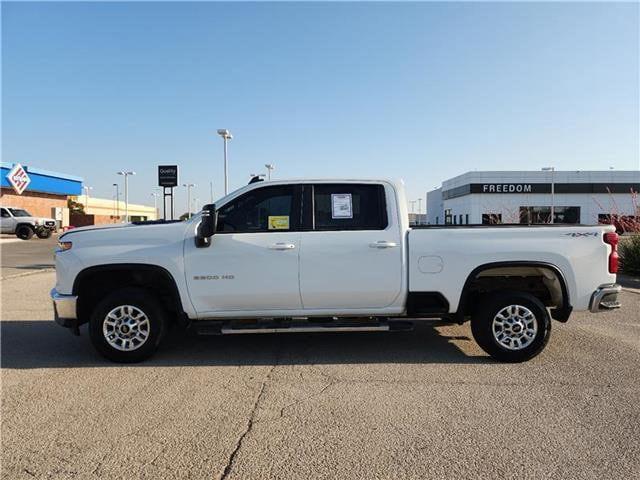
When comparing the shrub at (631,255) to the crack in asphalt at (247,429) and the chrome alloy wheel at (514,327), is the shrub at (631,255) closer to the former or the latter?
the chrome alloy wheel at (514,327)

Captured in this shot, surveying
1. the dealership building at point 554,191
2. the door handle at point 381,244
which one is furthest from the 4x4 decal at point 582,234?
the dealership building at point 554,191

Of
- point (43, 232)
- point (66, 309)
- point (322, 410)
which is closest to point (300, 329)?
point (322, 410)

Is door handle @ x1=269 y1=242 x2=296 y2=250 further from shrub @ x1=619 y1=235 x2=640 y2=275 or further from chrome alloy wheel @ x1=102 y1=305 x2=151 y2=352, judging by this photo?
shrub @ x1=619 y1=235 x2=640 y2=275

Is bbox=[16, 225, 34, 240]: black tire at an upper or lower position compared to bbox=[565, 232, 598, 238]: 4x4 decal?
upper

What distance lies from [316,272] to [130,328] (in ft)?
6.85

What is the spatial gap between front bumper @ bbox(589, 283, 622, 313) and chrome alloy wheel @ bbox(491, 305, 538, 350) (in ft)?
2.27

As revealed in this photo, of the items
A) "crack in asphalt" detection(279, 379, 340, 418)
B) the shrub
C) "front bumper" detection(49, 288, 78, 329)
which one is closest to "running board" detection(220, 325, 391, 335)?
"crack in asphalt" detection(279, 379, 340, 418)

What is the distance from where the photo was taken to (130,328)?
16.7ft

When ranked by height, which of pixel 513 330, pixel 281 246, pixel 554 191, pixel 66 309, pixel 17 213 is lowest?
pixel 513 330

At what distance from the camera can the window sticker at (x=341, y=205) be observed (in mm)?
5262

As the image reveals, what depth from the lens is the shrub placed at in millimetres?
12828

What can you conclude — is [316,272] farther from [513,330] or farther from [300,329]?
[513,330]

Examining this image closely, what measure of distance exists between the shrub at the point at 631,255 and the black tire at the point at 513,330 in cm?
988

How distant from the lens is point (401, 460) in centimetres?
311
